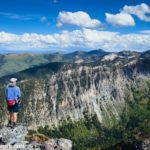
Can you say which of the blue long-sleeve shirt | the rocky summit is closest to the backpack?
the blue long-sleeve shirt

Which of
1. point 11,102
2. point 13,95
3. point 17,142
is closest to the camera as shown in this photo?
point 13,95

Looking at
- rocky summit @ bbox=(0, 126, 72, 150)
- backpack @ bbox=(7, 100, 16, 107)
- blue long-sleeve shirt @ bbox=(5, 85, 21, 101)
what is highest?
blue long-sleeve shirt @ bbox=(5, 85, 21, 101)

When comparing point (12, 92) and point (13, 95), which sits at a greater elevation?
point (12, 92)

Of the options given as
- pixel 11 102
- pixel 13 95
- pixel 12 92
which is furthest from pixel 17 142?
pixel 12 92

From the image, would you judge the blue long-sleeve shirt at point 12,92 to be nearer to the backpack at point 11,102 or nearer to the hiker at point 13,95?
the hiker at point 13,95

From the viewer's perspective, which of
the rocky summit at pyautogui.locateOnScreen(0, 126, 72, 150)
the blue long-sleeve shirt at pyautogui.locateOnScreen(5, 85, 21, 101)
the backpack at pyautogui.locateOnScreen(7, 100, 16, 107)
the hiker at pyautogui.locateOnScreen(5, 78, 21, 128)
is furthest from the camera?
the backpack at pyautogui.locateOnScreen(7, 100, 16, 107)

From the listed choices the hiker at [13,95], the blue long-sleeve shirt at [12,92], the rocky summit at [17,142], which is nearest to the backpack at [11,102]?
the hiker at [13,95]

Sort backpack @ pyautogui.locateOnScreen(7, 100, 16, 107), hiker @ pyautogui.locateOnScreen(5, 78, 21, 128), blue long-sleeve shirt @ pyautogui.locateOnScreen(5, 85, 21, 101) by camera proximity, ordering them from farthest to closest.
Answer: backpack @ pyautogui.locateOnScreen(7, 100, 16, 107), blue long-sleeve shirt @ pyautogui.locateOnScreen(5, 85, 21, 101), hiker @ pyautogui.locateOnScreen(5, 78, 21, 128)

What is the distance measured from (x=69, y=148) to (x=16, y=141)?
10079 millimetres

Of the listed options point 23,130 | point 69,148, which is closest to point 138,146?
point 69,148

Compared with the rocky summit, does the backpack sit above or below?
above

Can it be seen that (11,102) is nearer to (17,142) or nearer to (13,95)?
(13,95)

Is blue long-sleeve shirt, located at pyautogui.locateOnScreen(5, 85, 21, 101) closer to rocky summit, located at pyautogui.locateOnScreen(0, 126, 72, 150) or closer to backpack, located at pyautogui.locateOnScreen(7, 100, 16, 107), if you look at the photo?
backpack, located at pyautogui.locateOnScreen(7, 100, 16, 107)

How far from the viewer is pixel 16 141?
51.6 m
